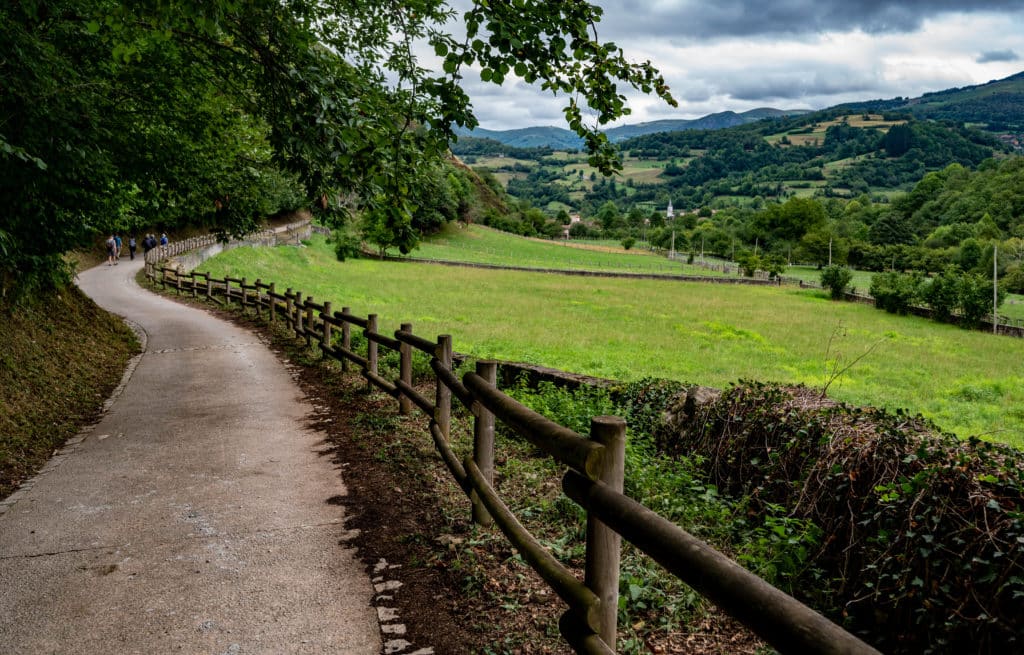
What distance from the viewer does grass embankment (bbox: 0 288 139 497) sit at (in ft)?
23.5

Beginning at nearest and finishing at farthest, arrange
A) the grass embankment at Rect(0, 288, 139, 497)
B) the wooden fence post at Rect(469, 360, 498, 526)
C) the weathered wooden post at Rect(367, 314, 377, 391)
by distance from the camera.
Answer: the wooden fence post at Rect(469, 360, 498, 526) < the grass embankment at Rect(0, 288, 139, 497) < the weathered wooden post at Rect(367, 314, 377, 391)

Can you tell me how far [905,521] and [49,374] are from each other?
11467 mm

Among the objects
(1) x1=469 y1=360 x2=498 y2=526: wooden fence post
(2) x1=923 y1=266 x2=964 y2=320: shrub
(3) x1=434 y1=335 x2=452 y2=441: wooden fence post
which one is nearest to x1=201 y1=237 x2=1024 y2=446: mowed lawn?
(2) x1=923 y1=266 x2=964 y2=320: shrub

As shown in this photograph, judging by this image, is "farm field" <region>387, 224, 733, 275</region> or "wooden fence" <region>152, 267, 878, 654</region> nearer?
"wooden fence" <region>152, 267, 878, 654</region>

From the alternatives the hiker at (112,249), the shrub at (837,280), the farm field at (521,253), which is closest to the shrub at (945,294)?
the shrub at (837,280)

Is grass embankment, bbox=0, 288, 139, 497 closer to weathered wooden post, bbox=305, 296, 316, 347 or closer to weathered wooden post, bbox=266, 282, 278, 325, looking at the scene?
weathered wooden post, bbox=305, 296, 316, 347

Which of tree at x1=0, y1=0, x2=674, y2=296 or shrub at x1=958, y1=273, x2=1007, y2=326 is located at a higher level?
tree at x1=0, y1=0, x2=674, y2=296

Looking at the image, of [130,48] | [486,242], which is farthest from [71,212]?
[486,242]

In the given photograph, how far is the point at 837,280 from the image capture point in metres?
50.1

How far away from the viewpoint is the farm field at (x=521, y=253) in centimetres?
8119

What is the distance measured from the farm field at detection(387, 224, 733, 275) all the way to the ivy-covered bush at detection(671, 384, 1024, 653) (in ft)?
231

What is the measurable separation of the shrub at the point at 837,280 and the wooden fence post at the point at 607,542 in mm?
53629

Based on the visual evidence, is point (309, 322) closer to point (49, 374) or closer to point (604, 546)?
point (49, 374)

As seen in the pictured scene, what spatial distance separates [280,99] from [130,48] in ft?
4.95
